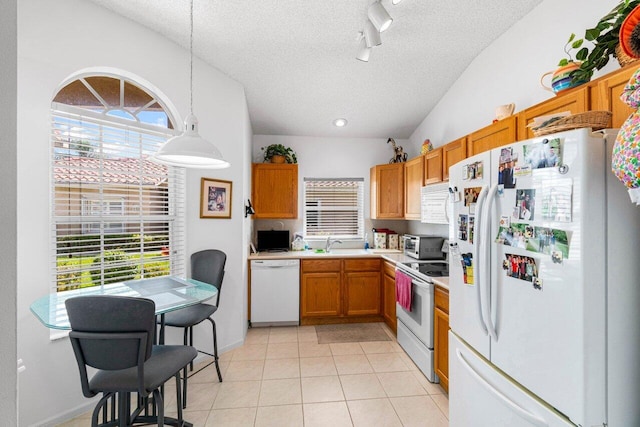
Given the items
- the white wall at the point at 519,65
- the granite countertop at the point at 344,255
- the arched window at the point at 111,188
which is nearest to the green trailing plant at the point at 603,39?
the white wall at the point at 519,65

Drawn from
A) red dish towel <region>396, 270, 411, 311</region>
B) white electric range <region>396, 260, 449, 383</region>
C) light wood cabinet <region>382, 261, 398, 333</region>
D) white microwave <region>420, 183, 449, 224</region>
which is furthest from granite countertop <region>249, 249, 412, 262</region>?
white microwave <region>420, 183, 449, 224</region>

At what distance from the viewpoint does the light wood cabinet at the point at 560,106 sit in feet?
4.72

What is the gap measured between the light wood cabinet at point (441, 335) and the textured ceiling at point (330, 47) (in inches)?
90.4

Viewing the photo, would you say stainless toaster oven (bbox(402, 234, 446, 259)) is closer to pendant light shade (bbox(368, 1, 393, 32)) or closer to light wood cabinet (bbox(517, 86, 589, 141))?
light wood cabinet (bbox(517, 86, 589, 141))

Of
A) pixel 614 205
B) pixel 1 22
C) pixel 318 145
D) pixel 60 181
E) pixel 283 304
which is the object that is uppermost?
pixel 318 145

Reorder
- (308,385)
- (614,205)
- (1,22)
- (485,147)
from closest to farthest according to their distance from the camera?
(1,22)
(614,205)
(485,147)
(308,385)

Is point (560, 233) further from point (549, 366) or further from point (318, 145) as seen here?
point (318, 145)

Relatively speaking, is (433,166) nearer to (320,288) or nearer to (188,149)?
(320,288)

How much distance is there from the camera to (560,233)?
103 cm

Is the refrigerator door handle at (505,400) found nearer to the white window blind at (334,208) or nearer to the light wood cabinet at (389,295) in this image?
the light wood cabinet at (389,295)

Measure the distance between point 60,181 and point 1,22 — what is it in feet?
6.25

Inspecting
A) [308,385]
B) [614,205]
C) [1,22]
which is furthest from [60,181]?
[614,205]

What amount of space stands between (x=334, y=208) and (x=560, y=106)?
3.17 m

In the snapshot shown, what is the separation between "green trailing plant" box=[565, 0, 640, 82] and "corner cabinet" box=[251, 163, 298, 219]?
3.10 meters
